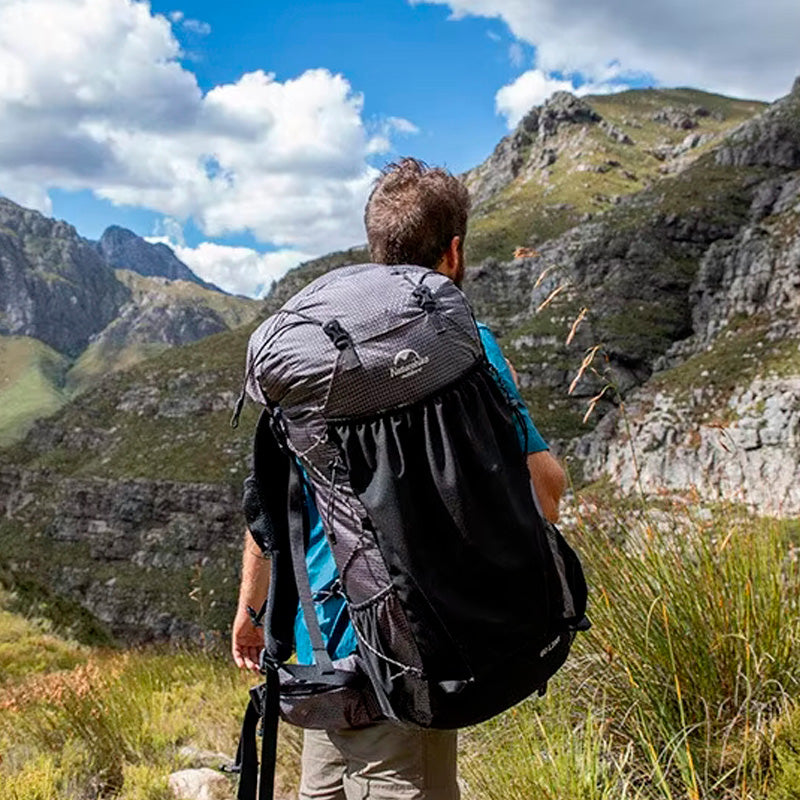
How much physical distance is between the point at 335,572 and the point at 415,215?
0.90 m

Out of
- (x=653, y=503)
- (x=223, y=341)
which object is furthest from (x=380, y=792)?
(x=223, y=341)

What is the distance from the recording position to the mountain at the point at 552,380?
50.9 m

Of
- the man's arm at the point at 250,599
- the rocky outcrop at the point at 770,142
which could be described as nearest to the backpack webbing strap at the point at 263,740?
the man's arm at the point at 250,599

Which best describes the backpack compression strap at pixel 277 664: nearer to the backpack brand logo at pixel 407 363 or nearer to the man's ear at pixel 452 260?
the backpack brand logo at pixel 407 363

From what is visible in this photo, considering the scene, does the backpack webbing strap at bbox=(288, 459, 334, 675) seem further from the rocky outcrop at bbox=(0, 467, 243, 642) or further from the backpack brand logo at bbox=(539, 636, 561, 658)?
the rocky outcrop at bbox=(0, 467, 243, 642)

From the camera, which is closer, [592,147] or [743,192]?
[743,192]

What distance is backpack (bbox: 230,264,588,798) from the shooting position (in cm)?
151

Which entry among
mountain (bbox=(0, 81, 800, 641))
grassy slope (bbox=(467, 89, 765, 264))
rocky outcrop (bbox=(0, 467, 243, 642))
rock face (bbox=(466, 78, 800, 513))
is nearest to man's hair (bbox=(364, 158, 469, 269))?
mountain (bbox=(0, 81, 800, 641))

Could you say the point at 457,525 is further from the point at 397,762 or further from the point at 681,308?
the point at 681,308

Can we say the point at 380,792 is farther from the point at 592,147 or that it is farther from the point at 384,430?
the point at 592,147

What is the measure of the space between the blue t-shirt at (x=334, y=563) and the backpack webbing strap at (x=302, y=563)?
2cm

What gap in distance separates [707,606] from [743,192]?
3170 inches

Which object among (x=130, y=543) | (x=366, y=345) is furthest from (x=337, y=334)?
(x=130, y=543)

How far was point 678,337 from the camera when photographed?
6569cm
